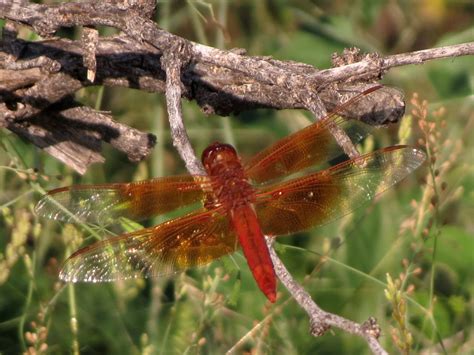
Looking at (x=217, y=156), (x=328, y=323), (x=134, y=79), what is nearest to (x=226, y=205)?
(x=217, y=156)

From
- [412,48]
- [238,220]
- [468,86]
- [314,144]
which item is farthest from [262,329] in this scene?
[412,48]

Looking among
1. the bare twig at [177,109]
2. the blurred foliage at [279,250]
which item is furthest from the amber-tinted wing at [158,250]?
the bare twig at [177,109]

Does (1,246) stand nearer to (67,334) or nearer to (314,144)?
(67,334)

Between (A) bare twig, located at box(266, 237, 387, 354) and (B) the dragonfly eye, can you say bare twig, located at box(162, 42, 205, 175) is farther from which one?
(B) the dragonfly eye

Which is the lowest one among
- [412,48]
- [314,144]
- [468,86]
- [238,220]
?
[238,220]

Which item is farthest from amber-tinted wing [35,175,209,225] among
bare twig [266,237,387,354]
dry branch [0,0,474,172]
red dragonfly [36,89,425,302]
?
bare twig [266,237,387,354]

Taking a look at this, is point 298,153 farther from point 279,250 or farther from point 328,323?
point 328,323

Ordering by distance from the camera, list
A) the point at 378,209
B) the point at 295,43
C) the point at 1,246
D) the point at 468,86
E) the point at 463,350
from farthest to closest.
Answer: the point at 295,43
the point at 468,86
the point at 378,209
the point at 1,246
the point at 463,350
